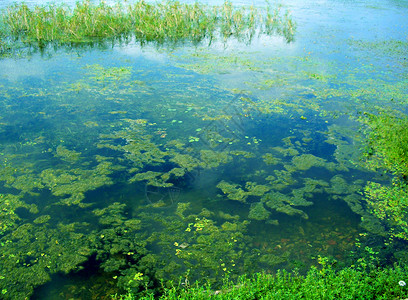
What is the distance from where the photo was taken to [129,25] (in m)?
8.55

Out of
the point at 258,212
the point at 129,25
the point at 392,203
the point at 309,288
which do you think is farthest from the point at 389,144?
the point at 129,25

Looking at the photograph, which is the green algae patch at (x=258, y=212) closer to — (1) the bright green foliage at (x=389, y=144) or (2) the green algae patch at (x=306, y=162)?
(2) the green algae patch at (x=306, y=162)

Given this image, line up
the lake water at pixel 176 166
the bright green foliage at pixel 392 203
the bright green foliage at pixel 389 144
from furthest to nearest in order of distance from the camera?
the bright green foliage at pixel 389 144 → the bright green foliage at pixel 392 203 → the lake water at pixel 176 166

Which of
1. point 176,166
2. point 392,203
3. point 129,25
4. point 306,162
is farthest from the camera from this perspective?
point 129,25

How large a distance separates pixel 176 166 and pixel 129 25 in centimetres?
628

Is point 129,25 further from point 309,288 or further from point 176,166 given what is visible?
point 309,288

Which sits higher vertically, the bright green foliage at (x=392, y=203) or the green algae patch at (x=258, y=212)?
the bright green foliage at (x=392, y=203)

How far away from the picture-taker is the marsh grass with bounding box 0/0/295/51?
7749mm

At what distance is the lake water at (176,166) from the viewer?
257cm

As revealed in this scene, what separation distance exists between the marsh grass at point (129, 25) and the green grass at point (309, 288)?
23.5 ft

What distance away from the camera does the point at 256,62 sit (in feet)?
22.9

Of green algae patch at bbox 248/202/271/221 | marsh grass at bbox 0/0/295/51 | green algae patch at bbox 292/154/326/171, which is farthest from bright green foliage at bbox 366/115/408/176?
marsh grass at bbox 0/0/295/51

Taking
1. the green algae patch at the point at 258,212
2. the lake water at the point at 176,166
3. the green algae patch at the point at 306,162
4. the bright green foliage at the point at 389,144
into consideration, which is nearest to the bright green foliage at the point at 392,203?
the lake water at the point at 176,166

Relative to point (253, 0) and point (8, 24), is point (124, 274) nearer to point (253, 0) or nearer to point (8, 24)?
point (8, 24)
